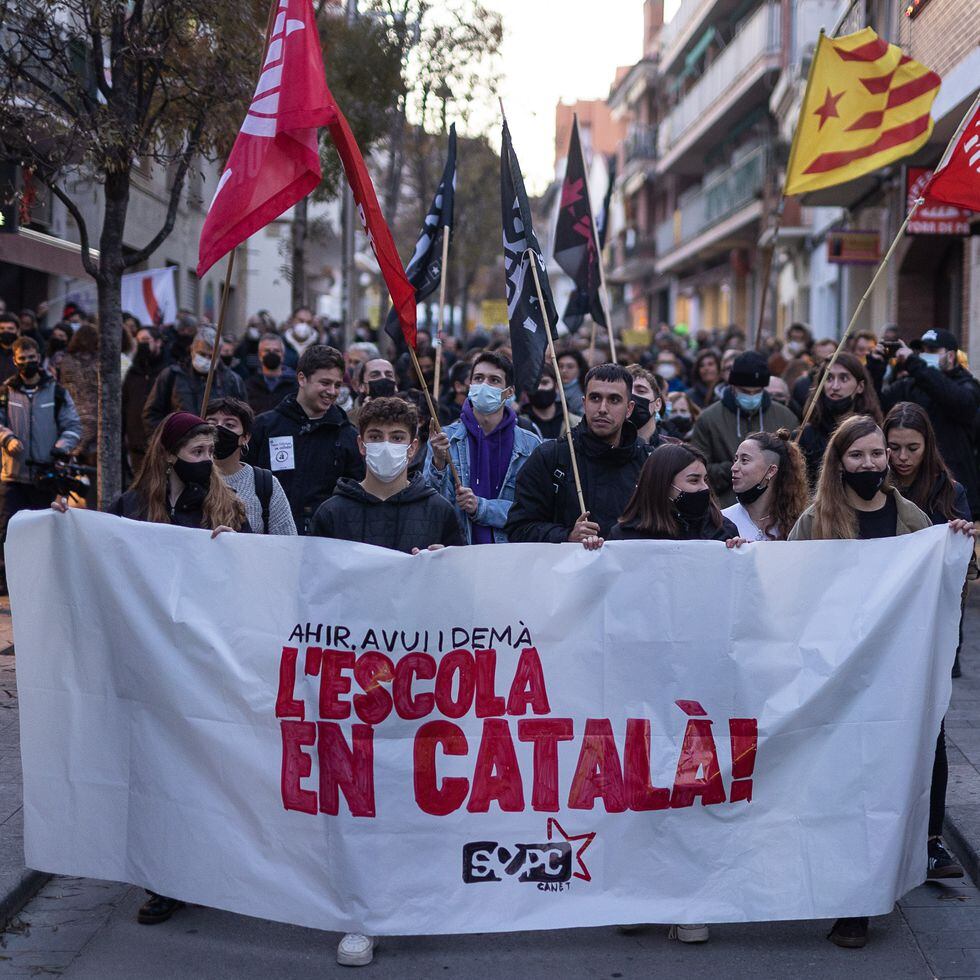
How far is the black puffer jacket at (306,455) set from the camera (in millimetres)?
7457

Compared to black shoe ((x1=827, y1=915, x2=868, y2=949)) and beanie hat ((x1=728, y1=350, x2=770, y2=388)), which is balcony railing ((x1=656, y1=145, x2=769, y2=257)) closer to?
beanie hat ((x1=728, y1=350, x2=770, y2=388))

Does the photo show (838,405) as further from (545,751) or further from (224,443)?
(545,751)

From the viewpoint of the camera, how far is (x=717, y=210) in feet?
136

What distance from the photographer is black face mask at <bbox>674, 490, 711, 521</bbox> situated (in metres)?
5.29

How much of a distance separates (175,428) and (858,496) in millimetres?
2460

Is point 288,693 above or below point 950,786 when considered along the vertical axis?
above

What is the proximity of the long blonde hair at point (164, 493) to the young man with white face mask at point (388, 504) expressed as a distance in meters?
0.32

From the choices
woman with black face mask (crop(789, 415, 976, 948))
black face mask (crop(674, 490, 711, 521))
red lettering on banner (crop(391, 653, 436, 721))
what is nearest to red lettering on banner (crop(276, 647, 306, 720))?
red lettering on banner (crop(391, 653, 436, 721))

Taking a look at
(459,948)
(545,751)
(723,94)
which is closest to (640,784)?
(545,751)

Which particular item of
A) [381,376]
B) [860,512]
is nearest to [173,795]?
[860,512]

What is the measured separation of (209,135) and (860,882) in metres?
6.54

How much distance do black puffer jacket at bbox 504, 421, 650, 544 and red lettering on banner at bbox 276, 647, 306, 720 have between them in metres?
1.47

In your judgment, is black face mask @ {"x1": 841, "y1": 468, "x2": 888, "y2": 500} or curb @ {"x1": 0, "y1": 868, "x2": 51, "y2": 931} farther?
black face mask @ {"x1": 841, "y1": 468, "x2": 888, "y2": 500}

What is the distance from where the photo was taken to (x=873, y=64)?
32.6ft
